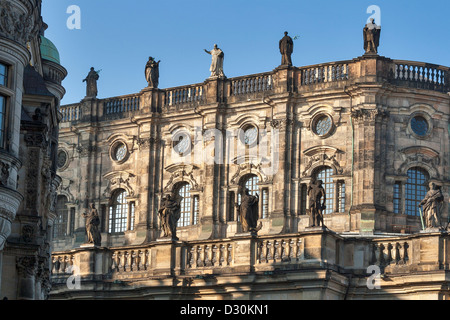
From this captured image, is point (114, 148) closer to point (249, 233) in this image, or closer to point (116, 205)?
point (116, 205)

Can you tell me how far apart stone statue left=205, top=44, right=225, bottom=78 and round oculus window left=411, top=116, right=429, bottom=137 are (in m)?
11.0

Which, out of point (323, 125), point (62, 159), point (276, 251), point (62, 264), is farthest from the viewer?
point (62, 159)

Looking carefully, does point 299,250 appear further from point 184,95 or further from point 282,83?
point 184,95

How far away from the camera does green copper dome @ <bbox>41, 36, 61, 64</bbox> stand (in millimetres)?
44375

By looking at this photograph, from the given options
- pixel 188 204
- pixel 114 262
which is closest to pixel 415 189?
pixel 188 204

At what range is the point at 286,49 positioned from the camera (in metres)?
66.9

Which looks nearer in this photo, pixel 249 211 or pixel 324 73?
pixel 249 211

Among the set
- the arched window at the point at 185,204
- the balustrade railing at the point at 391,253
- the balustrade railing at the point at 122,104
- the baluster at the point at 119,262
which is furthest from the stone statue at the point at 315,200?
the balustrade railing at the point at 122,104

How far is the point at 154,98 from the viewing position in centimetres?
7019

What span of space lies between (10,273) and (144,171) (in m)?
34.2

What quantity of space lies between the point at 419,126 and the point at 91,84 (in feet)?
63.6

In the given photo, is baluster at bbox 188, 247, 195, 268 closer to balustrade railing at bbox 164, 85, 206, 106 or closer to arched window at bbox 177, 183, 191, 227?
arched window at bbox 177, 183, 191, 227

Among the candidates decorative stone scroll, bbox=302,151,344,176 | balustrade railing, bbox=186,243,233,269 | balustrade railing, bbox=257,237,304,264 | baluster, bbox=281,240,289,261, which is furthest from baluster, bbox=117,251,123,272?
decorative stone scroll, bbox=302,151,344,176
